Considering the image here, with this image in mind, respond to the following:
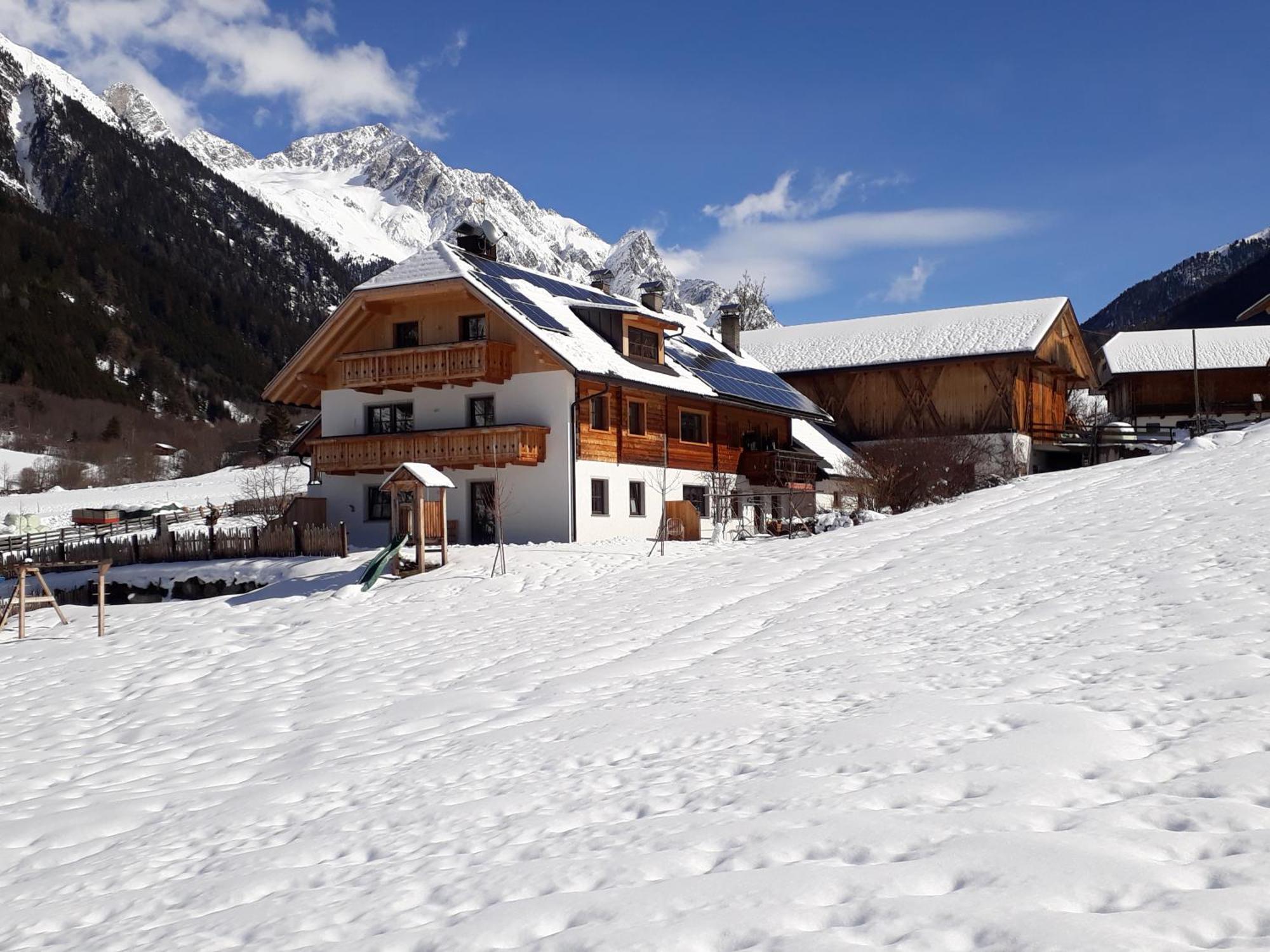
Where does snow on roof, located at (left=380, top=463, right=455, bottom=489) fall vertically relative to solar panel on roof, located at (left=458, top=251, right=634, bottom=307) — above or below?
below

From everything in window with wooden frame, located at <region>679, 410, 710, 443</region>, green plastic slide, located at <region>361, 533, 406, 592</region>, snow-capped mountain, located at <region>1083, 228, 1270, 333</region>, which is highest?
snow-capped mountain, located at <region>1083, 228, 1270, 333</region>

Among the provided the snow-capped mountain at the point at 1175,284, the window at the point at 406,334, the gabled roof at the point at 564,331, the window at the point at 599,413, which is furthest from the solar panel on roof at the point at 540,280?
the snow-capped mountain at the point at 1175,284

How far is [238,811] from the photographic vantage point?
1004cm

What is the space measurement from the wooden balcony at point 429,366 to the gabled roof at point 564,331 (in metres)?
1.29

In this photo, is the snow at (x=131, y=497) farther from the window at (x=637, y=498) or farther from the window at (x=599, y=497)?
the window at (x=599, y=497)

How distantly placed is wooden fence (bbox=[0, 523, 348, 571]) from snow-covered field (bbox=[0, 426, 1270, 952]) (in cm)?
1146

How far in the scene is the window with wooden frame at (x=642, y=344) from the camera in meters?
36.2

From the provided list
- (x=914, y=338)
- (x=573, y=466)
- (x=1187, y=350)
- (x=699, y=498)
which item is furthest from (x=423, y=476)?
(x=1187, y=350)

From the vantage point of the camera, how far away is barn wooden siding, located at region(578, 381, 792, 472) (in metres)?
32.8

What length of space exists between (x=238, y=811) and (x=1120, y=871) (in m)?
7.46

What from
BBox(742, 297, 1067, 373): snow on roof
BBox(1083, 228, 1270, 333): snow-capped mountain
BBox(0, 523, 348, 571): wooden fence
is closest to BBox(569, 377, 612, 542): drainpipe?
BBox(0, 523, 348, 571): wooden fence

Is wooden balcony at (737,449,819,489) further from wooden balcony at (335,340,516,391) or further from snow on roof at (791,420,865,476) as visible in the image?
wooden balcony at (335,340,516,391)

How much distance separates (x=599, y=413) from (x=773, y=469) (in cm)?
907

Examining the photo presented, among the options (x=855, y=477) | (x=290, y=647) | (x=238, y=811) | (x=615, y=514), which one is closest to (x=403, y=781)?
(x=238, y=811)
